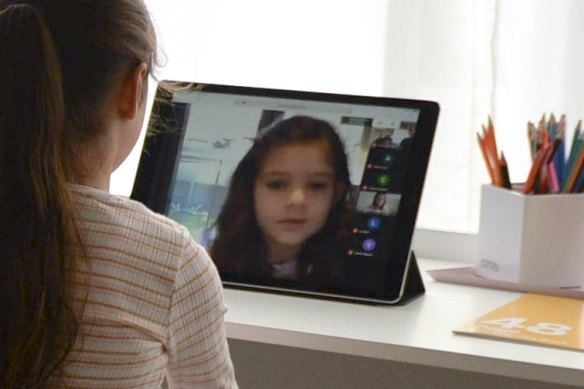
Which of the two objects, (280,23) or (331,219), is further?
(280,23)

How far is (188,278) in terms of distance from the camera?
3.03 ft

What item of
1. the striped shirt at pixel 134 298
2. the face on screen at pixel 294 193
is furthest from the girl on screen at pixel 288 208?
the striped shirt at pixel 134 298

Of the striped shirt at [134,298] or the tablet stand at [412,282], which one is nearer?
the striped shirt at [134,298]

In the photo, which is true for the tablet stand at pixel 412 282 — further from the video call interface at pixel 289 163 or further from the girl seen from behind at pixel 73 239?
the girl seen from behind at pixel 73 239

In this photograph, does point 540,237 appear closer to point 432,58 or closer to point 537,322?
point 537,322

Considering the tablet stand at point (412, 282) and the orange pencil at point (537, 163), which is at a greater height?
the orange pencil at point (537, 163)

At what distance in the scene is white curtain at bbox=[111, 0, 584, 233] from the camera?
1.50m

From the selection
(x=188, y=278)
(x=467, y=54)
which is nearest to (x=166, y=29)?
(x=467, y=54)

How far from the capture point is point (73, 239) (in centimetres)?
88

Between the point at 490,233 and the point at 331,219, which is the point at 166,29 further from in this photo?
the point at 490,233

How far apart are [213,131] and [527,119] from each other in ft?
1.48

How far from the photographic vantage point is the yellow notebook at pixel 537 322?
1.10 meters

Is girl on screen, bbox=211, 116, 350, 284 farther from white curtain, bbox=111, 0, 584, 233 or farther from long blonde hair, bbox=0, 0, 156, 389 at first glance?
long blonde hair, bbox=0, 0, 156, 389

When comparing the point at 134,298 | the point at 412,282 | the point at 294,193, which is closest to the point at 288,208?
the point at 294,193
